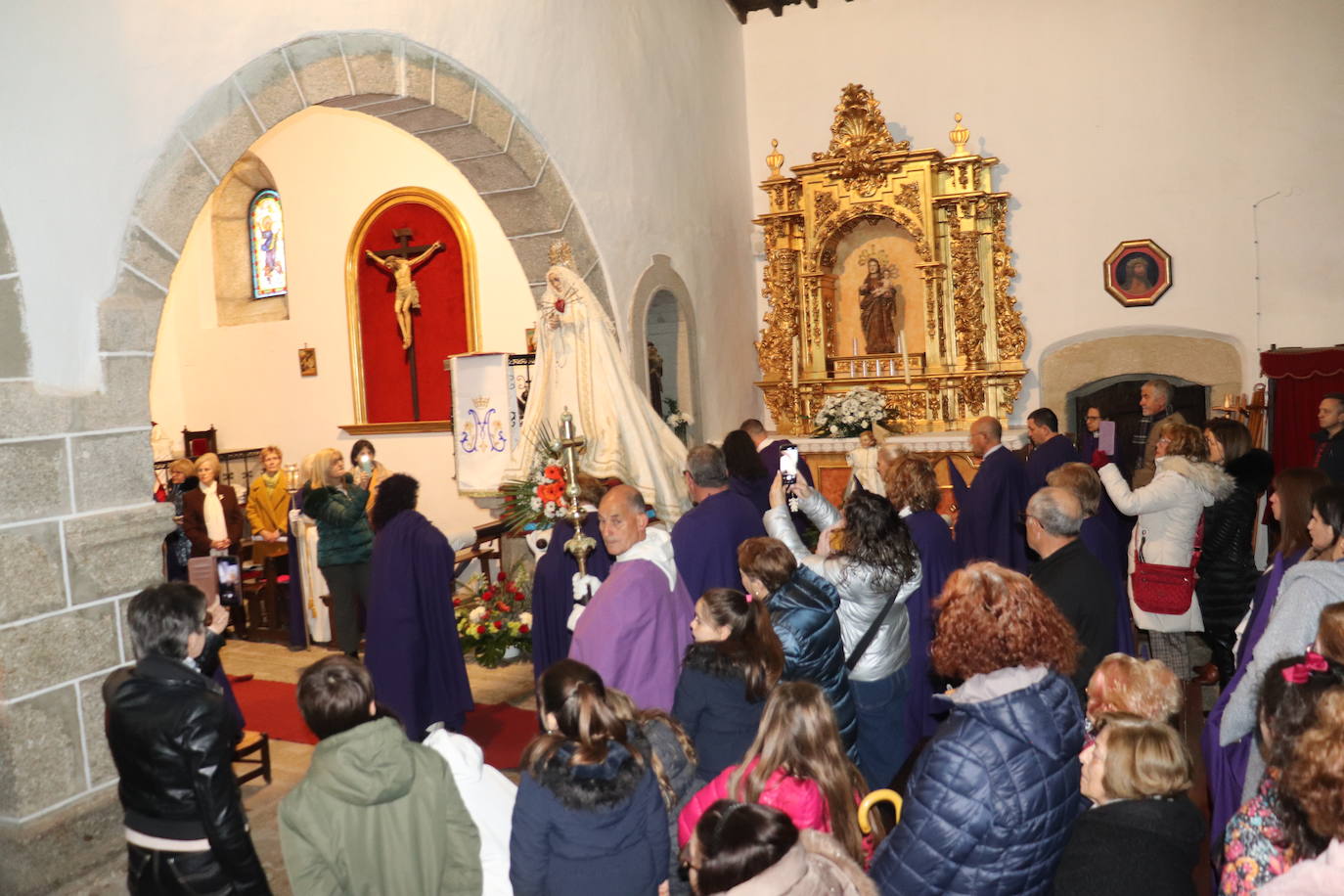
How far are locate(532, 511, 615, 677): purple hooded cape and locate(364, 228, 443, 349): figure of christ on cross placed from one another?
599cm

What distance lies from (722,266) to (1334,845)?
375 inches

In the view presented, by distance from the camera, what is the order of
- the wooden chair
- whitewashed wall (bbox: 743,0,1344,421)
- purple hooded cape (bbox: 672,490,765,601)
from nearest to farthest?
purple hooded cape (bbox: 672,490,765,601), the wooden chair, whitewashed wall (bbox: 743,0,1344,421)

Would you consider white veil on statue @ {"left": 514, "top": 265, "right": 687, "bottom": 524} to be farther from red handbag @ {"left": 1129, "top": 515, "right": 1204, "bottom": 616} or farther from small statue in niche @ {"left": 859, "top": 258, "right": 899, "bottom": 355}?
small statue in niche @ {"left": 859, "top": 258, "right": 899, "bottom": 355}

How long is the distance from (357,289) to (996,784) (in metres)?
10.0

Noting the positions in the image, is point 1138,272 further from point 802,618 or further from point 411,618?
point 802,618

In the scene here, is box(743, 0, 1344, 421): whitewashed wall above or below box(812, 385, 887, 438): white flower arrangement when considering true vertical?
above

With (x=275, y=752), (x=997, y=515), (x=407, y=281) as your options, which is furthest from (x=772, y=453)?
(x=407, y=281)

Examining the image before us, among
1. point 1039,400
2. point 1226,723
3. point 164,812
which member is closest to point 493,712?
point 164,812

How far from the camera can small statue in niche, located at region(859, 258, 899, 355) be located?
1160cm

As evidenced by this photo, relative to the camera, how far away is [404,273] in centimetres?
1098

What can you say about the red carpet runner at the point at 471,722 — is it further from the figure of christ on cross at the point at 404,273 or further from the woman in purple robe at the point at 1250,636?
the figure of christ on cross at the point at 404,273

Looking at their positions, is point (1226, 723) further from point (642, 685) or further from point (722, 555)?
point (722, 555)

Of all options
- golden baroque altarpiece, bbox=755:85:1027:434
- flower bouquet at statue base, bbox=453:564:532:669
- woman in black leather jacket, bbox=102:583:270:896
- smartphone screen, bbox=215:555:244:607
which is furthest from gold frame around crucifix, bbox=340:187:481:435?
woman in black leather jacket, bbox=102:583:270:896

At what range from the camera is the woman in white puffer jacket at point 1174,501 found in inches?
223
